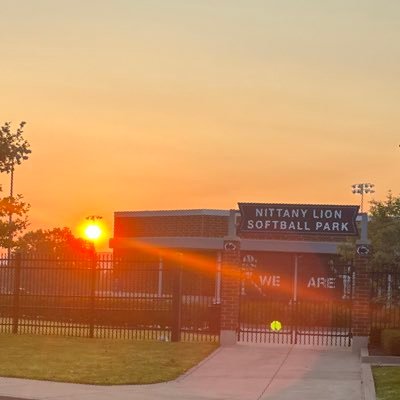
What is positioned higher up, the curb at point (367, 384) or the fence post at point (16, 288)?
the fence post at point (16, 288)

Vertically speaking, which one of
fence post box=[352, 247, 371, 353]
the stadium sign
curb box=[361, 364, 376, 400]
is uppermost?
the stadium sign

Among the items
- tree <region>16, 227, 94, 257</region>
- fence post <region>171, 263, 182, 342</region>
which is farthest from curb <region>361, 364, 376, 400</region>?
tree <region>16, 227, 94, 257</region>

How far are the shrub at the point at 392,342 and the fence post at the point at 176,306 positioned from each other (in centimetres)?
702

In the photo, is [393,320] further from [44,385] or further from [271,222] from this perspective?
[44,385]

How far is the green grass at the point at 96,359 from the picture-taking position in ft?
60.9

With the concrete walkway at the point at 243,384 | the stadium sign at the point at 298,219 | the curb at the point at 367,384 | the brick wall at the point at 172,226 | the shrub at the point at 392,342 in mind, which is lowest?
the concrete walkway at the point at 243,384

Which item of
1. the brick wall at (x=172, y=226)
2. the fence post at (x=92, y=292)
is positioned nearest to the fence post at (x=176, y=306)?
the fence post at (x=92, y=292)

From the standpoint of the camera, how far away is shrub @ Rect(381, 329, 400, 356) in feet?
78.4

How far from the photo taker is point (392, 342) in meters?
24.0

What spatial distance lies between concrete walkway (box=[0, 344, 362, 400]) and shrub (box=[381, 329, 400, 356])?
845 millimetres

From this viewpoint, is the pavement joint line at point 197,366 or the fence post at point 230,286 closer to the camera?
the pavement joint line at point 197,366

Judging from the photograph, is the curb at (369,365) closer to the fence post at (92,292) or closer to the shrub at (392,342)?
the shrub at (392,342)

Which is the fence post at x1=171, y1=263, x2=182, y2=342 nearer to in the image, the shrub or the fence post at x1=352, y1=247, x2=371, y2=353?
the fence post at x1=352, y1=247, x2=371, y2=353

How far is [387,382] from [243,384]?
2.86 metres
